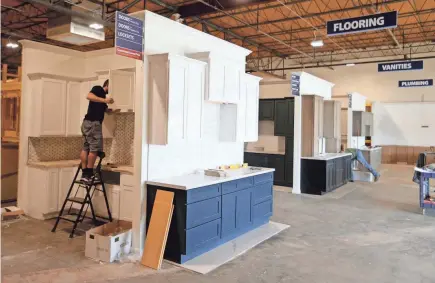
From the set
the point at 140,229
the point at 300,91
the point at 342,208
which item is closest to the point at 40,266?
the point at 140,229

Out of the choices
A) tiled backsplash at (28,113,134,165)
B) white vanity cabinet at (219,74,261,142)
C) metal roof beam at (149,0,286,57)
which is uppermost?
metal roof beam at (149,0,286,57)

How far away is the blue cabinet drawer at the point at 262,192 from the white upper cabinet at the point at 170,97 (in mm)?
1528

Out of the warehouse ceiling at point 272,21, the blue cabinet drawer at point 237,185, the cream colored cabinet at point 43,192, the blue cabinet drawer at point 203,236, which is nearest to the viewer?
the blue cabinet drawer at point 203,236

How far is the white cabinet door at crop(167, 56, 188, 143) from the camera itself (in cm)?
425

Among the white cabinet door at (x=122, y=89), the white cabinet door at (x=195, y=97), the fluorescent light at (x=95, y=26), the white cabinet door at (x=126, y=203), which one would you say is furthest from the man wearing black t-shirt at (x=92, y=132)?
the fluorescent light at (x=95, y=26)

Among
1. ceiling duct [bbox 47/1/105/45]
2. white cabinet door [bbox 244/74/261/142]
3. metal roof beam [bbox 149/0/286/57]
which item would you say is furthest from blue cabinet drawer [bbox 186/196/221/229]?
metal roof beam [bbox 149/0/286/57]

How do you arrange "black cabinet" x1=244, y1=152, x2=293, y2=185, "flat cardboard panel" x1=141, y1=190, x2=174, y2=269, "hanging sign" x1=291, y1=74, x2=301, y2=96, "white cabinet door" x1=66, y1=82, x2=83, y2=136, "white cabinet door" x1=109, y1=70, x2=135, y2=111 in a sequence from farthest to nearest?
"black cabinet" x1=244, y1=152, x2=293, y2=185
"hanging sign" x1=291, y1=74, x2=301, y2=96
"white cabinet door" x1=66, y1=82, x2=83, y2=136
"white cabinet door" x1=109, y1=70, x2=135, y2=111
"flat cardboard panel" x1=141, y1=190, x2=174, y2=269

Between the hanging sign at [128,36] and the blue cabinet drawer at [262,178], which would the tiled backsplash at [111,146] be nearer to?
the hanging sign at [128,36]

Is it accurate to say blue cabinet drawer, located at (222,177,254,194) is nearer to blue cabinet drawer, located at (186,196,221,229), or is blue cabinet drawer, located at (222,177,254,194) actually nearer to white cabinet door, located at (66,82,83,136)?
blue cabinet drawer, located at (186,196,221,229)

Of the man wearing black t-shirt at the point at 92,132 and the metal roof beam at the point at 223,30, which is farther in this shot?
the metal roof beam at the point at 223,30

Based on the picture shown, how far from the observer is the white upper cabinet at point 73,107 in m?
6.35

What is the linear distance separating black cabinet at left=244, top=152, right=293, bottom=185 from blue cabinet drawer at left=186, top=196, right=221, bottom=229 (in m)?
4.96

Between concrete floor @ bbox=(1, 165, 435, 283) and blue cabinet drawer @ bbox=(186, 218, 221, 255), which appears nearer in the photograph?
concrete floor @ bbox=(1, 165, 435, 283)

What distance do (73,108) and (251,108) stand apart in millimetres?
3272
